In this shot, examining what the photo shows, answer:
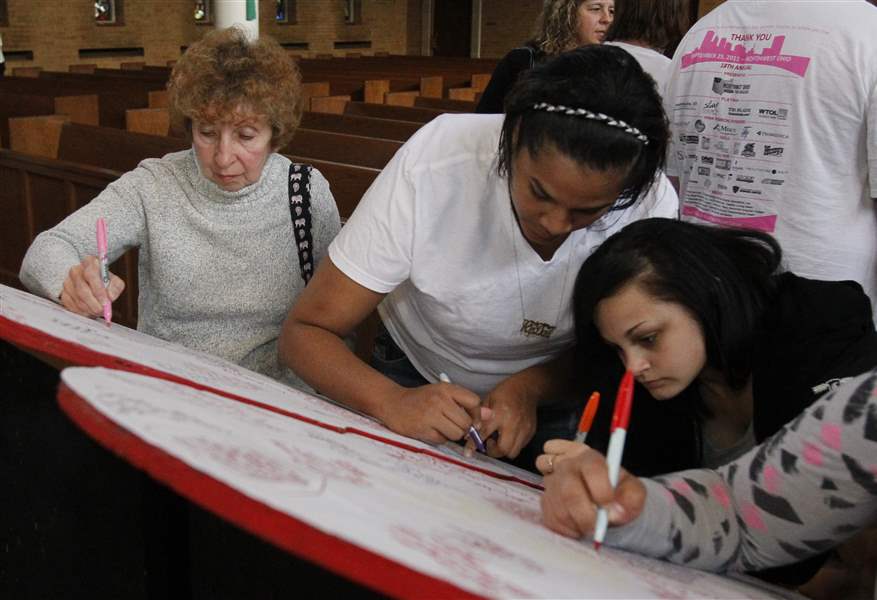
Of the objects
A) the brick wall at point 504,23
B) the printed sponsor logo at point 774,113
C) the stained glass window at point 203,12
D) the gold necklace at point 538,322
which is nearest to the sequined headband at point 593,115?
the gold necklace at point 538,322

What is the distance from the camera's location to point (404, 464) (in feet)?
3.11

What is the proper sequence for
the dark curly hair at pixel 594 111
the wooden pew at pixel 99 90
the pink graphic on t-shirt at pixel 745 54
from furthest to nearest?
the wooden pew at pixel 99 90 → the pink graphic on t-shirt at pixel 745 54 → the dark curly hair at pixel 594 111

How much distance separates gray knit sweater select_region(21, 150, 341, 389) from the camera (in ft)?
5.99

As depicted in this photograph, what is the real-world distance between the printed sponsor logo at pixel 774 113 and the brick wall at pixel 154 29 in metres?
12.5

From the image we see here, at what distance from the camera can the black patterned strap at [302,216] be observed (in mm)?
1900

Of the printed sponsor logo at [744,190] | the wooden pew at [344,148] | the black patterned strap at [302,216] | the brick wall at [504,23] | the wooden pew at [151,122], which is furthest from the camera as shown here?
the brick wall at [504,23]

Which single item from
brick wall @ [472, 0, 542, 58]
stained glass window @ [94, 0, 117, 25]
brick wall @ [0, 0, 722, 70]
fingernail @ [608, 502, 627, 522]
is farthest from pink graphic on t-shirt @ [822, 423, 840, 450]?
brick wall @ [472, 0, 542, 58]

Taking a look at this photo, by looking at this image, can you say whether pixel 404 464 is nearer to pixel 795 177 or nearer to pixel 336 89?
pixel 795 177

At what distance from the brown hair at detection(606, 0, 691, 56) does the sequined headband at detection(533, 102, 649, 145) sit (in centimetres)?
120

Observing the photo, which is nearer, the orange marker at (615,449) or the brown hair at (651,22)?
the orange marker at (615,449)

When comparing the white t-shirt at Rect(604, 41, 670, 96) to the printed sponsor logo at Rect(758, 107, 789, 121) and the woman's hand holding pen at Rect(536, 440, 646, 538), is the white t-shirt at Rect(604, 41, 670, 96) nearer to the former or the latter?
the printed sponsor logo at Rect(758, 107, 789, 121)

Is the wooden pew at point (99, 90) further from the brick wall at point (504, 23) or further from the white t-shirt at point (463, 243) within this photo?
the brick wall at point (504, 23)

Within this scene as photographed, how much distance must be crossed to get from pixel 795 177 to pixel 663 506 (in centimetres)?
136

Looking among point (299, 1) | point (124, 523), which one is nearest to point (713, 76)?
point (124, 523)
